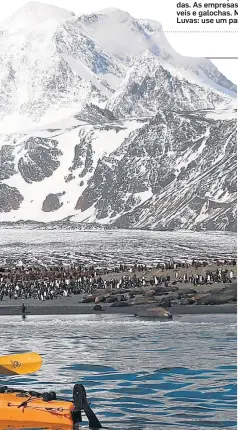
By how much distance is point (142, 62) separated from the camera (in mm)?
125875

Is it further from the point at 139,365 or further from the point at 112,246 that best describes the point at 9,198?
the point at 139,365

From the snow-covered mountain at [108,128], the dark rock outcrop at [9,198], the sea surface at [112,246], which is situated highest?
the snow-covered mountain at [108,128]

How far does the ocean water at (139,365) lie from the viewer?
11133 millimetres

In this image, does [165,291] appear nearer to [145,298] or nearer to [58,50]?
[145,298]

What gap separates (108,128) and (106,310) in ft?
258

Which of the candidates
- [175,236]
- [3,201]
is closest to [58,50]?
[3,201]

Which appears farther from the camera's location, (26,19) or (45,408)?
(26,19)

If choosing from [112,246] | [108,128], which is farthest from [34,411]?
[108,128]

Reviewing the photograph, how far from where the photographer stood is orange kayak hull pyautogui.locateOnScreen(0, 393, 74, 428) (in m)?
9.69

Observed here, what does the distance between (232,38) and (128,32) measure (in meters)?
105

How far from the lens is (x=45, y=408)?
985 centimetres

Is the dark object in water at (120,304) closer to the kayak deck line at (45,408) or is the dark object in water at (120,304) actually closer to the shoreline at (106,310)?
the shoreline at (106,310)

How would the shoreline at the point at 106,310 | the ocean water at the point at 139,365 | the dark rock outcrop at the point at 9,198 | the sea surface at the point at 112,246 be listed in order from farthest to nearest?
the dark rock outcrop at the point at 9,198, the sea surface at the point at 112,246, the shoreline at the point at 106,310, the ocean water at the point at 139,365

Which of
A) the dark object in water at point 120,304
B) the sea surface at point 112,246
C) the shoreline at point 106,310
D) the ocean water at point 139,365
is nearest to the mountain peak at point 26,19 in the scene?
the sea surface at point 112,246
